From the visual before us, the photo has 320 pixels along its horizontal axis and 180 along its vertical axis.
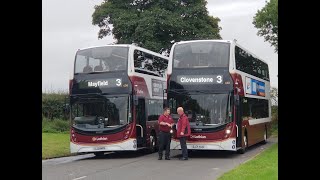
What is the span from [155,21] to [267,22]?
26.0 ft

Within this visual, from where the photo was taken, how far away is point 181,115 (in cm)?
Answer: 1741

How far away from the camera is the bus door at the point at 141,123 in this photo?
19422mm

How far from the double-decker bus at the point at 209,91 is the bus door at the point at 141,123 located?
5.01ft

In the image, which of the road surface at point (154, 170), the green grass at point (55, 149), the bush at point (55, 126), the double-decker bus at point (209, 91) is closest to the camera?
the road surface at point (154, 170)

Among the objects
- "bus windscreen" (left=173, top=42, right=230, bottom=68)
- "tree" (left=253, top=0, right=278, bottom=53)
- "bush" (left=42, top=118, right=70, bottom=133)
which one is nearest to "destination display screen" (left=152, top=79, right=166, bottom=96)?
"bus windscreen" (left=173, top=42, right=230, bottom=68)

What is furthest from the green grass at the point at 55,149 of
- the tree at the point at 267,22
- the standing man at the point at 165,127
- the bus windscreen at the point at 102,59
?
the tree at the point at 267,22

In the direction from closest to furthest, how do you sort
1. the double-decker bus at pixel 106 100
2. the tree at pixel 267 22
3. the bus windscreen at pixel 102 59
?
the double-decker bus at pixel 106 100, the bus windscreen at pixel 102 59, the tree at pixel 267 22

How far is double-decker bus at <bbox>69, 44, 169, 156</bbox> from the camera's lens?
18.6 metres

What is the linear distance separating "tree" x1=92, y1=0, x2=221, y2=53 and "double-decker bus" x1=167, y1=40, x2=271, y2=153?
17.0 meters

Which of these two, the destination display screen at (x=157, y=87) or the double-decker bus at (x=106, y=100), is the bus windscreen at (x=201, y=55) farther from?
the destination display screen at (x=157, y=87)

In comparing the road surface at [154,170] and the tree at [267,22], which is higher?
the tree at [267,22]

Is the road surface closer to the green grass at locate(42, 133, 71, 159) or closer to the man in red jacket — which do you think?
the man in red jacket

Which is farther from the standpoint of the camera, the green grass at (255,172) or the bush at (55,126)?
the bush at (55,126)
